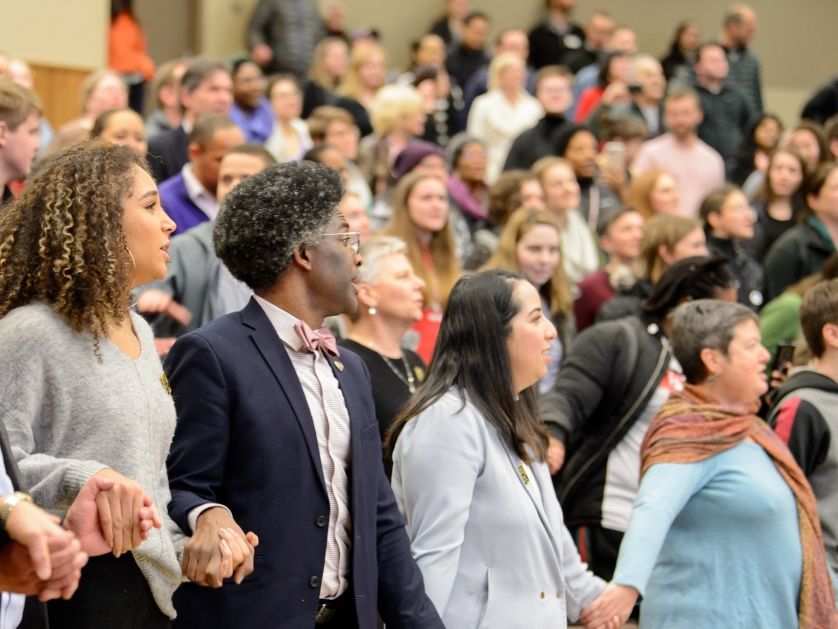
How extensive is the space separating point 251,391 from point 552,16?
12953 millimetres

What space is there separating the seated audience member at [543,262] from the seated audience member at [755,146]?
5.27m

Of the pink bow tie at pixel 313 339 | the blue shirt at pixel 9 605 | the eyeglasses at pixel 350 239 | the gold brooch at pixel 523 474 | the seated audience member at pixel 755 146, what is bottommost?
the seated audience member at pixel 755 146

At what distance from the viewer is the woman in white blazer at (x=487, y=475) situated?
3.62 m

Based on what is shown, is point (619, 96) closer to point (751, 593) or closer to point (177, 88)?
point (177, 88)

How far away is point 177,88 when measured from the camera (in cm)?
838

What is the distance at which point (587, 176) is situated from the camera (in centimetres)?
909

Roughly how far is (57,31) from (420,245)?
577 centimetres

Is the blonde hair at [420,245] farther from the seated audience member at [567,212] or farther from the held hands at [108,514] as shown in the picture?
the held hands at [108,514]

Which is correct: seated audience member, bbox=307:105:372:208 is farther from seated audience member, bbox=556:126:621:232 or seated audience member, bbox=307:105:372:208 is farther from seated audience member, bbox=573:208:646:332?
seated audience member, bbox=573:208:646:332

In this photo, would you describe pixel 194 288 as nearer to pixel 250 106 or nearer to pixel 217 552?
pixel 217 552

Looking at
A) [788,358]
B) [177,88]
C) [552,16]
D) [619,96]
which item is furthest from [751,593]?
[552,16]

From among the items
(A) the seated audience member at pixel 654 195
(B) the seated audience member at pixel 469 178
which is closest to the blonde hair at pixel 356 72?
(B) the seated audience member at pixel 469 178

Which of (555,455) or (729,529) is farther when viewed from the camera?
(555,455)

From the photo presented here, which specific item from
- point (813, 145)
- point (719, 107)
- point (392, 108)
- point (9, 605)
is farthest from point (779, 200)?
point (9, 605)
